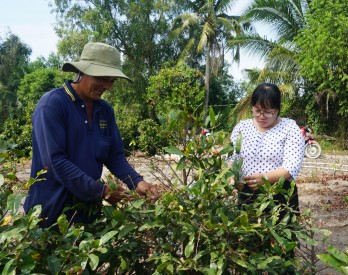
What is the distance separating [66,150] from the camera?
2012 millimetres

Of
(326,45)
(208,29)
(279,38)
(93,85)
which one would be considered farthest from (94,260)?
(208,29)

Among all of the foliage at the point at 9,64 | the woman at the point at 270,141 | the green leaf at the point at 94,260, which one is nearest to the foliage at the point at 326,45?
the woman at the point at 270,141

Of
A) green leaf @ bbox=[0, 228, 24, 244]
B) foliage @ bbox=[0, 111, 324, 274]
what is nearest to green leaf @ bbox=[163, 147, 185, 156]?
foliage @ bbox=[0, 111, 324, 274]

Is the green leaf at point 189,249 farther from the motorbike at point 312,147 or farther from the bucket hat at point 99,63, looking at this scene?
the motorbike at point 312,147

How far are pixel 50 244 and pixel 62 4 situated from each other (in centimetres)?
2187

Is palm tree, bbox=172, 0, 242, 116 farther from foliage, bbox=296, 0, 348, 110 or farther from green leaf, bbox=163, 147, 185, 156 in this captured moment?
green leaf, bbox=163, 147, 185, 156

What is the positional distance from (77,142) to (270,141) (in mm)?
1146

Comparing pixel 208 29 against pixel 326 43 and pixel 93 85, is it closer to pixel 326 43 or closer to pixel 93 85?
pixel 326 43

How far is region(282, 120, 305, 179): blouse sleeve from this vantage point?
247 cm

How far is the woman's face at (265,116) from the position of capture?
256 centimetres

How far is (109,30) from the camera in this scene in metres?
21.2

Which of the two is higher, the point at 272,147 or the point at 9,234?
the point at 272,147

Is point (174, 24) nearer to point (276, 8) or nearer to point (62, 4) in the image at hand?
point (62, 4)

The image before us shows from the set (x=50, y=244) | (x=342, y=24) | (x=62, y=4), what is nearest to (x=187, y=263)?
(x=50, y=244)
